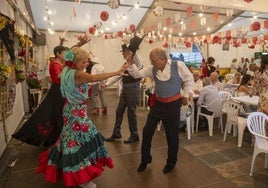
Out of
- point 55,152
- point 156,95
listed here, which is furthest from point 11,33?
point 156,95

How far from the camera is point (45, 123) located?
10.6 ft

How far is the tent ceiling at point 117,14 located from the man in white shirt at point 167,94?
4.91 m

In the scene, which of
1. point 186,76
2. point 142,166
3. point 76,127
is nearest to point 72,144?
point 76,127

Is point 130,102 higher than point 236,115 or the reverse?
higher

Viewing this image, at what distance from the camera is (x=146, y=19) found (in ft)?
31.0

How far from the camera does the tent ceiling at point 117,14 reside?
25.3 feet

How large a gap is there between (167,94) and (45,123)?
1.84 metres

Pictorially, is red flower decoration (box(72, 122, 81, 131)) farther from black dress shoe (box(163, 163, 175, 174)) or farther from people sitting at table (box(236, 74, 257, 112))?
people sitting at table (box(236, 74, 257, 112))

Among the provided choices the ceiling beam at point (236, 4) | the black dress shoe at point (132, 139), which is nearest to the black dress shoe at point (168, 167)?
the black dress shoe at point (132, 139)

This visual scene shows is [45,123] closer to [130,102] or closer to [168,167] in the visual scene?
[130,102]

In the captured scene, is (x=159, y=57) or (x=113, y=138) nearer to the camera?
(x=159, y=57)

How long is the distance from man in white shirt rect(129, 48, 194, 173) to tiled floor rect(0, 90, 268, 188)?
24 centimetres

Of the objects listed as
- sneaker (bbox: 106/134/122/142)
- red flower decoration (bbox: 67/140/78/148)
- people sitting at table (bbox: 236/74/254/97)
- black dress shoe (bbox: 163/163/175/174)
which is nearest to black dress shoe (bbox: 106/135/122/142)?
sneaker (bbox: 106/134/122/142)

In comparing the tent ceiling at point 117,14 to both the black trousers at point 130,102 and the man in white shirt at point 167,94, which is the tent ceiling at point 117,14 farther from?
the man in white shirt at point 167,94
